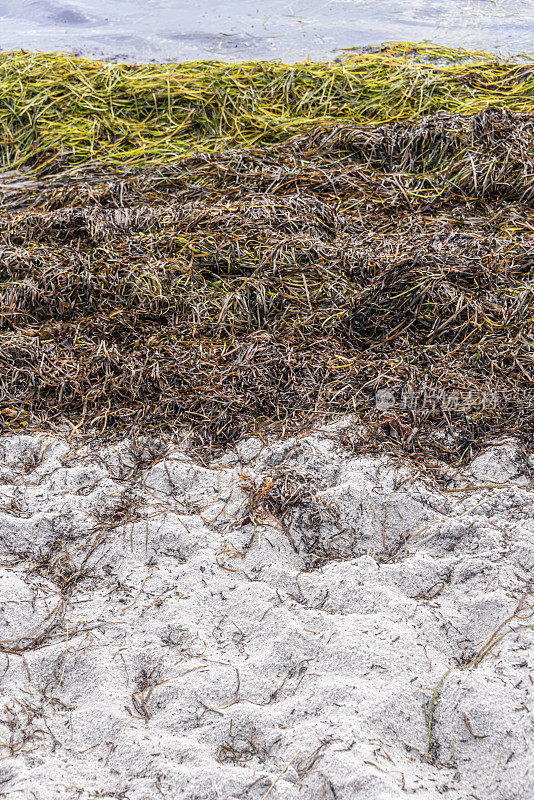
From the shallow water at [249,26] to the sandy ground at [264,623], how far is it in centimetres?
337

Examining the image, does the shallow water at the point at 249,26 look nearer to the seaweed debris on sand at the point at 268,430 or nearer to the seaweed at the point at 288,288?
the seaweed debris on sand at the point at 268,430

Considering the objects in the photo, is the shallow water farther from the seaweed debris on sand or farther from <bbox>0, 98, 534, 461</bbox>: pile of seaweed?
<bbox>0, 98, 534, 461</bbox>: pile of seaweed

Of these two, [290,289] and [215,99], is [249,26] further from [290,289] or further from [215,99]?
[290,289]

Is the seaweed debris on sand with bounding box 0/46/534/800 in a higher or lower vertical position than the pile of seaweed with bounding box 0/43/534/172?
lower

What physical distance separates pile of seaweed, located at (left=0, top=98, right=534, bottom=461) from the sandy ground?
0.21 meters

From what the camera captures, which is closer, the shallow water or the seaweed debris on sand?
the seaweed debris on sand

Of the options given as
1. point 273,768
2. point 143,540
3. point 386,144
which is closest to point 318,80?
point 386,144

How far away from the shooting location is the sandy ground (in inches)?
43.7

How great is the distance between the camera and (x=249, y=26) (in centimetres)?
434

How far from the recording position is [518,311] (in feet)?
7.79

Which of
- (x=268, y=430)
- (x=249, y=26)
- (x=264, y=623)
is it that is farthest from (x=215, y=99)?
(x=264, y=623)

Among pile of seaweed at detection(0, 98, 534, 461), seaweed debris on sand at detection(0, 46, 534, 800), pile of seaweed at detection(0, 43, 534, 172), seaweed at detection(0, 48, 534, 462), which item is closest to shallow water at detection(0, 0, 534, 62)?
pile of seaweed at detection(0, 43, 534, 172)

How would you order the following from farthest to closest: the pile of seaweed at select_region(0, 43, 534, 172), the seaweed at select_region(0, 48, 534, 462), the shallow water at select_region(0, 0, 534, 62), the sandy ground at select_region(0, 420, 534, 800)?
1. the shallow water at select_region(0, 0, 534, 62)
2. the pile of seaweed at select_region(0, 43, 534, 172)
3. the seaweed at select_region(0, 48, 534, 462)
4. the sandy ground at select_region(0, 420, 534, 800)

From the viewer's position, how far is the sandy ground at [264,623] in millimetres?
1110
